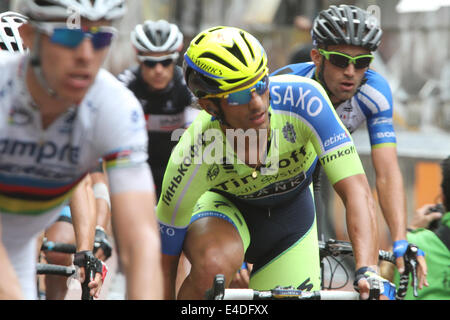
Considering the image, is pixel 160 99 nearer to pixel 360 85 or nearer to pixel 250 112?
pixel 360 85

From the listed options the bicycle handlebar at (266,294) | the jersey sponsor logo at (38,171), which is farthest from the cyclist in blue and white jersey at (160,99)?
the jersey sponsor logo at (38,171)

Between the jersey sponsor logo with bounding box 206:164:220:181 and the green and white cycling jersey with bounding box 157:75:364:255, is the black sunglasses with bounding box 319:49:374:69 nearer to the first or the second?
the green and white cycling jersey with bounding box 157:75:364:255

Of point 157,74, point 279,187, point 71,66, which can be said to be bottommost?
point 279,187

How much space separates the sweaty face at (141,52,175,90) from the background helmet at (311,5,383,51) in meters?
1.97

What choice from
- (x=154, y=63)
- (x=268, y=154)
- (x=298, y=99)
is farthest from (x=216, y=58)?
(x=154, y=63)

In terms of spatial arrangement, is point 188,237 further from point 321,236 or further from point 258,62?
point 321,236

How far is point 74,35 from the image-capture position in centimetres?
282

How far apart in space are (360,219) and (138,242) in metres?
1.47

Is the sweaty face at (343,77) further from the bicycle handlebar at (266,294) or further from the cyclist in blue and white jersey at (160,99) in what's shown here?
the bicycle handlebar at (266,294)

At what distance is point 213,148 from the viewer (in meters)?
4.26

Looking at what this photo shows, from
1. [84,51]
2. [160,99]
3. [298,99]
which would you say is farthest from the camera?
[160,99]

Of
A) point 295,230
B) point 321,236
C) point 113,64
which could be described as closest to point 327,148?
point 295,230

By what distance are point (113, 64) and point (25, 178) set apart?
35.3ft

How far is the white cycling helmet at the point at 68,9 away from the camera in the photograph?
2855 mm
